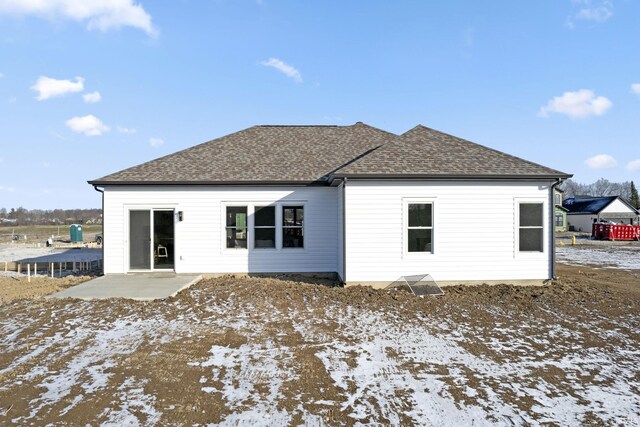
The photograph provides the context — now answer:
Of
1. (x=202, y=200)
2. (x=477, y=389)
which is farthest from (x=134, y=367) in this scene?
(x=202, y=200)

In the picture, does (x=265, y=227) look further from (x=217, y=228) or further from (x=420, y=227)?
(x=420, y=227)

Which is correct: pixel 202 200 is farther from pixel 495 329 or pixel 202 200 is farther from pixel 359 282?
pixel 495 329

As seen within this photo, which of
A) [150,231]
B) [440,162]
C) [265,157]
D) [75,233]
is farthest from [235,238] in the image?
[75,233]

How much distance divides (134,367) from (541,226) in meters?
10.3

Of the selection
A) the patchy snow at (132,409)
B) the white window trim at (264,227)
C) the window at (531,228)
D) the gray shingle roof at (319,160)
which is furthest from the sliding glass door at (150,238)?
the window at (531,228)

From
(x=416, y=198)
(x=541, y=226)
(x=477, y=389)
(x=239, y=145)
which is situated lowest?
(x=477, y=389)

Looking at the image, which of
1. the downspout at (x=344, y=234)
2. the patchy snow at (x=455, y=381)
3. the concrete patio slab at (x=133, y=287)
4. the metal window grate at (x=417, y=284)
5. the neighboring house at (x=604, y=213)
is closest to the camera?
the patchy snow at (x=455, y=381)

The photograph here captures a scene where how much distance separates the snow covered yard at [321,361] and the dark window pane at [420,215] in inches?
90.8

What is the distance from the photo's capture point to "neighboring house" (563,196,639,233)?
48.7m

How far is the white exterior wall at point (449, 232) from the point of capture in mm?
10242

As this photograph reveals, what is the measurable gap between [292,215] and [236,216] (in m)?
1.73

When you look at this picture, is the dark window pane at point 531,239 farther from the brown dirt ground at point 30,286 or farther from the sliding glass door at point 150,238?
the brown dirt ground at point 30,286

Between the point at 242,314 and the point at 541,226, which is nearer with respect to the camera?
the point at 242,314

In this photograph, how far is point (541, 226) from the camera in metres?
10.7
